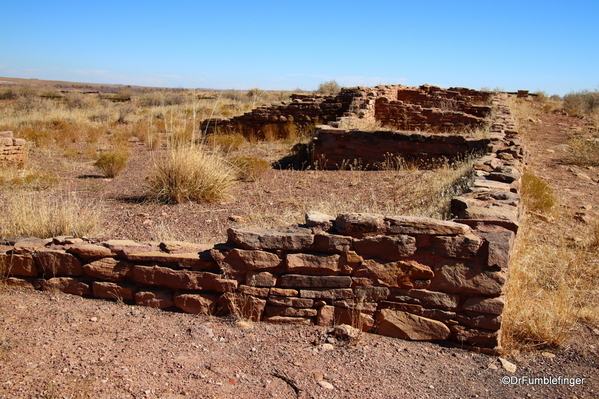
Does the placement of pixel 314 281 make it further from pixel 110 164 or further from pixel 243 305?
pixel 110 164

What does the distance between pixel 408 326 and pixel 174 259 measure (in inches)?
68.9

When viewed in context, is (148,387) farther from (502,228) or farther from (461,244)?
(502,228)

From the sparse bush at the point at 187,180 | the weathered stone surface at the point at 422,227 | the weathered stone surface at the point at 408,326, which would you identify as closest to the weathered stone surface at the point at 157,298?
the weathered stone surface at the point at 408,326

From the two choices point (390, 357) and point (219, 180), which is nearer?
point (390, 357)

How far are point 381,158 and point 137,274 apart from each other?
6.40m

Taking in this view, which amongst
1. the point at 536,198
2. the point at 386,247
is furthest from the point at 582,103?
the point at 386,247

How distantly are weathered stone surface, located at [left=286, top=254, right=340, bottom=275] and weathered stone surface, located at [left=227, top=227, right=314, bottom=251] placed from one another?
0.06m

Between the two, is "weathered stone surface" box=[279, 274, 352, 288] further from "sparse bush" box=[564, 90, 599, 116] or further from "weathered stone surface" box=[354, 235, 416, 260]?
"sparse bush" box=[564, 90, 599, 116]

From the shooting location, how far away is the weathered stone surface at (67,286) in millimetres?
3807

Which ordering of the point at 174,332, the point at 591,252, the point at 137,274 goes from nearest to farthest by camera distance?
the point at 174,332
the point at 137,274
the point at 591,252

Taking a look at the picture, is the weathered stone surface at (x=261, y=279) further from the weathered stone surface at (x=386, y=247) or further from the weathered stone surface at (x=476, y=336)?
the weathered stone surface at (x=476, y=336)

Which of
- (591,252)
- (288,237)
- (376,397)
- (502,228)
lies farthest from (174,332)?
(591,252)

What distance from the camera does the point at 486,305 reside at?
3.14 meters

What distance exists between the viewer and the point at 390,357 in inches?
122
